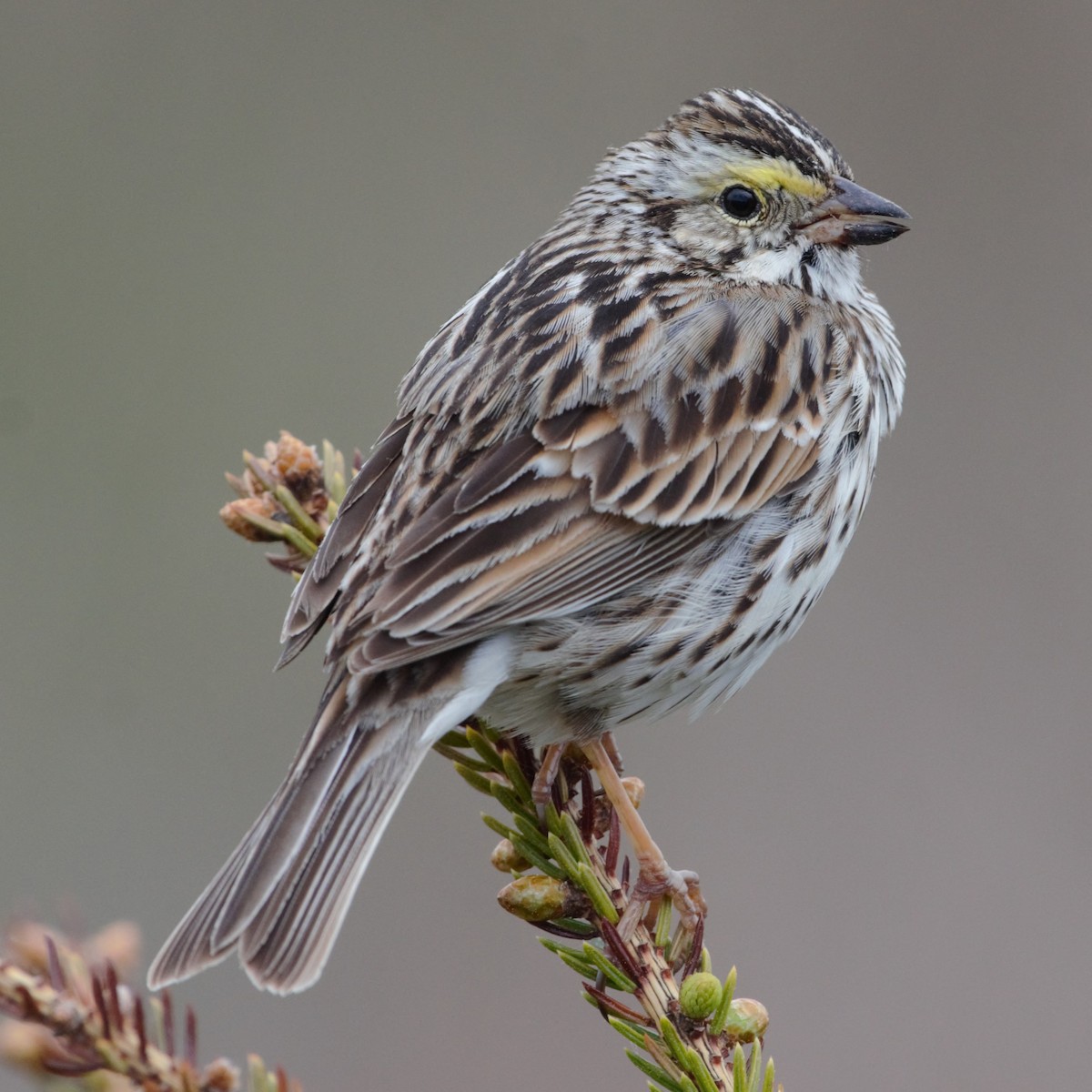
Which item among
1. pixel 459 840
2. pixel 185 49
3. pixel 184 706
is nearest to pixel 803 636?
pixel 459 840

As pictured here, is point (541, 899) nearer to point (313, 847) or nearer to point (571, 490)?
point (313, 847)

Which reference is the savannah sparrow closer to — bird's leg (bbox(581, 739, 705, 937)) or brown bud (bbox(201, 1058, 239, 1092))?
bird's leg (bbox(581, 739, 705, 937))

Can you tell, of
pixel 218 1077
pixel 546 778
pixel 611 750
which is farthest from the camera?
pixel 611 750

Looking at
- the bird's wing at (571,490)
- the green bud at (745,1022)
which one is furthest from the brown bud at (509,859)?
the green bud at (745,1022)

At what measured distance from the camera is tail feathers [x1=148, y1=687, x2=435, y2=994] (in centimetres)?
306

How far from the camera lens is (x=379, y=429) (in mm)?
8062

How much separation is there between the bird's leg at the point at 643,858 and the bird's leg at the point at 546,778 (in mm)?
74

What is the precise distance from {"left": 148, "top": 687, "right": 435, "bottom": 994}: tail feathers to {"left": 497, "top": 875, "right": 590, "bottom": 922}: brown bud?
1.05ft

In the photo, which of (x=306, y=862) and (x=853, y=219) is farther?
(x=853, y=219)

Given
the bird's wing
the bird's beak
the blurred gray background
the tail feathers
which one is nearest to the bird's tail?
the tail feathers

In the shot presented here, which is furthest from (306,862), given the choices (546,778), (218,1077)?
(218,1077)

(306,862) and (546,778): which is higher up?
(546,778)

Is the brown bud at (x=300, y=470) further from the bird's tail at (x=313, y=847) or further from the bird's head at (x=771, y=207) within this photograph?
the bird's head at (x=771, y=207)

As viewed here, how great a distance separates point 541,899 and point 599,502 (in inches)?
38.3
